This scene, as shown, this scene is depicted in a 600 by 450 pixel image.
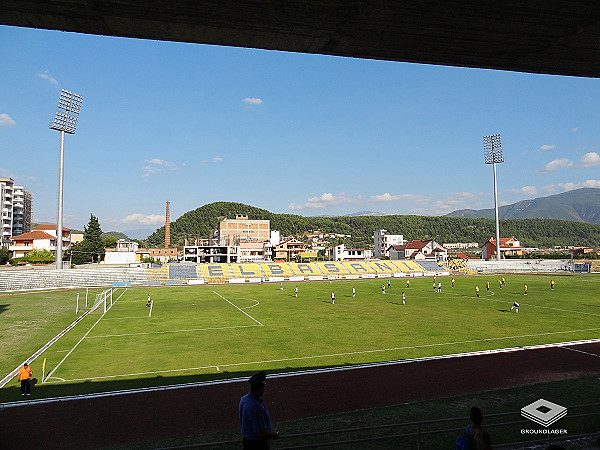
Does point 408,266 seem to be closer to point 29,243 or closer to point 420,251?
point 420,251

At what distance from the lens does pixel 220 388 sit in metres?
15.4

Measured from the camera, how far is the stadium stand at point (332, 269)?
256 feet

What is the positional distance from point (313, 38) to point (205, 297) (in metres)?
44.0

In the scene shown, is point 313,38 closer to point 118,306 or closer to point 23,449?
point 23,449

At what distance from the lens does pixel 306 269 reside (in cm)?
7969

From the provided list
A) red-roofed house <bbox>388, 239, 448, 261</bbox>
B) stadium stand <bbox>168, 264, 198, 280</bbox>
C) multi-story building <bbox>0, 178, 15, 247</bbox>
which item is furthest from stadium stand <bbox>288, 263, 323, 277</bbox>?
multi-story building <bbox>0, 178, 15, 247</bbox>

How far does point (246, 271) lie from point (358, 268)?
24316 millimetres

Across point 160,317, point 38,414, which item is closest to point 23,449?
point 38,414

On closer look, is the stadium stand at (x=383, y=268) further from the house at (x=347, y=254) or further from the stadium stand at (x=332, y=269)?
the house at (x=347, y=254)

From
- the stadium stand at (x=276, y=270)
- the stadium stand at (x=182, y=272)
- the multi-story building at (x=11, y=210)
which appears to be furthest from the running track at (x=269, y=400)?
the multi-story building at (x=11, y=210)

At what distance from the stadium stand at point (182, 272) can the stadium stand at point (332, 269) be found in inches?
1023

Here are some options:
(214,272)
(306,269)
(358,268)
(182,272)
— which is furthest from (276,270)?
(182,272)

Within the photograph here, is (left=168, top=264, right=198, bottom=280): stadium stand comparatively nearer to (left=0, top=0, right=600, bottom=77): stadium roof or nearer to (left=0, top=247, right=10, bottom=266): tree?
(left=0, top=247, right=10, bottom=266): tree

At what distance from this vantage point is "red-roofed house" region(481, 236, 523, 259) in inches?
4754
